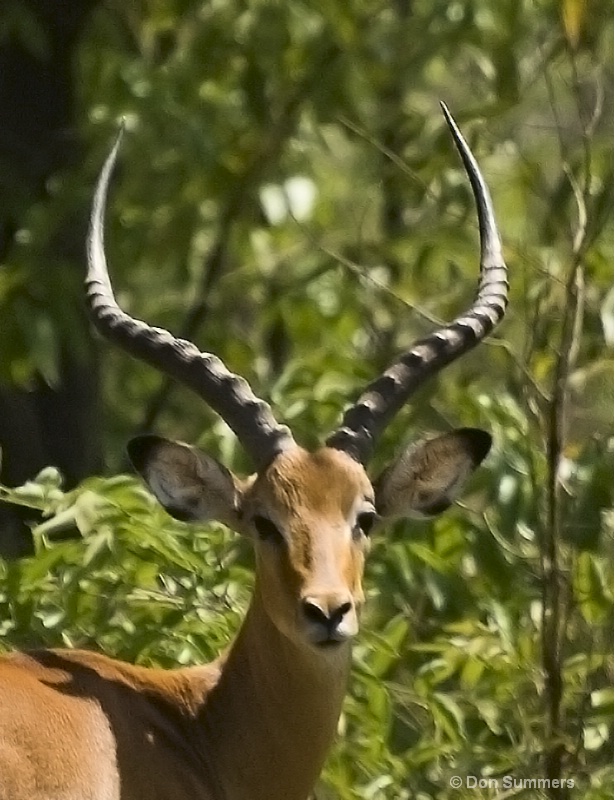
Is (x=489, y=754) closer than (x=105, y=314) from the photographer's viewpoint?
No

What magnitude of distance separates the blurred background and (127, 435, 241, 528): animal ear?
263mm

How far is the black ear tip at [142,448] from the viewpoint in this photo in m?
4.52

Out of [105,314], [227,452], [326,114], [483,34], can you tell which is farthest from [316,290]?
[105,314]

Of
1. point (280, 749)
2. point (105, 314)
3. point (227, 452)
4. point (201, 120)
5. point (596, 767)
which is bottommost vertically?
point (596, 767)

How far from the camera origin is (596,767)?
565 centimetres

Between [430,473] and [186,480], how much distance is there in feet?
2.06

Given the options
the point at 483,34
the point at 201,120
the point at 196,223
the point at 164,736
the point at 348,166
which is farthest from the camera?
the point at 348,166

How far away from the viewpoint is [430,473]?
4711 millimetres

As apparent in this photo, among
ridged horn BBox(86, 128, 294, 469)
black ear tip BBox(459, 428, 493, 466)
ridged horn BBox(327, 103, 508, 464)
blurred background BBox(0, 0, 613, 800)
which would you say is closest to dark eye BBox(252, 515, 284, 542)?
ridged horn BBox(86, 128, 294, 469)

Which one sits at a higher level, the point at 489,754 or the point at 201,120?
the point at 201,120

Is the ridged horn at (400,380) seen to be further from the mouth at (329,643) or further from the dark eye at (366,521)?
the mouth at (329,643)

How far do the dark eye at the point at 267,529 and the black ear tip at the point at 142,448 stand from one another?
1.11 feet

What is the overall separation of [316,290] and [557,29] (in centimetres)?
140

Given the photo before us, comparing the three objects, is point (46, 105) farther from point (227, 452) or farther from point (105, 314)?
point (105, 314)
